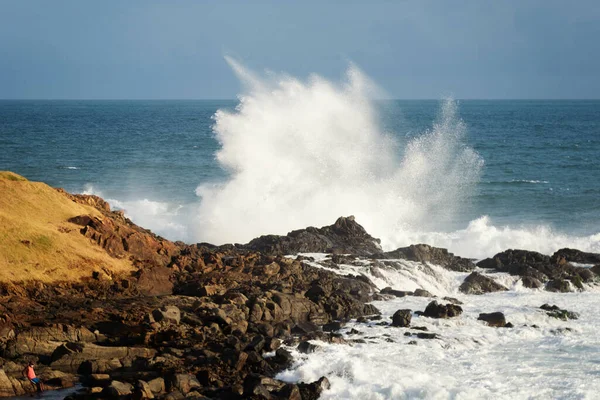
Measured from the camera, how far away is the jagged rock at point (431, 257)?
32688 mm

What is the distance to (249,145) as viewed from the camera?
47.4 m

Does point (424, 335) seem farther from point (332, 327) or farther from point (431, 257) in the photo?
point (431, 257)

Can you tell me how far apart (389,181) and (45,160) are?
123 ft

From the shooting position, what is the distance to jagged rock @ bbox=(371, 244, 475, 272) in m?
32.7

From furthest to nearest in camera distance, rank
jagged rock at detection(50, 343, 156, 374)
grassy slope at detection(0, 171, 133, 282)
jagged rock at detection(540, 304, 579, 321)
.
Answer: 1. jagged rock at detection(540, 304, 579, 321)
2. grassy slope at detection(0, 171, 133, 282)
3. jagged rock at detection(50, 343, 156, 374)

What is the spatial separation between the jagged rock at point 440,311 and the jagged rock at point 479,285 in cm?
468

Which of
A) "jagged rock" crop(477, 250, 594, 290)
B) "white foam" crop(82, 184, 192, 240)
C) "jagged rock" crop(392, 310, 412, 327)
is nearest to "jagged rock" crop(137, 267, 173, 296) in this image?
"jagged rock" crop(392, 310, 412, 327)

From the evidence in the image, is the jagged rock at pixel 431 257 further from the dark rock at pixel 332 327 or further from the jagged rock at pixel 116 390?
the jagged rock at pixel 116 390

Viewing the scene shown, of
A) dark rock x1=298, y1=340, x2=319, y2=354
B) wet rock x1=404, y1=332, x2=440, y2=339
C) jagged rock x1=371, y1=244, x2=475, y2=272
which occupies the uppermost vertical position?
jagged rock x1=371, y1=244, x2=475, y2=272

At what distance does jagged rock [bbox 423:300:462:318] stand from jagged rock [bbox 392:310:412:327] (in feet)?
3.67

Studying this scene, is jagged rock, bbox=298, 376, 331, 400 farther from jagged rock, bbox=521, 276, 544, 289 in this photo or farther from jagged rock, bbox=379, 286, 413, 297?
jagged rock, bbox=521, 276, 544, 289

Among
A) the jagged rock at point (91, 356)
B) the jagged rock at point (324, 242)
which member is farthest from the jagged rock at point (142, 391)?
the jagged rock at point (324, 242)

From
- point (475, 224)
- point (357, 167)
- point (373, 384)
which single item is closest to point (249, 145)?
point (357, 167)

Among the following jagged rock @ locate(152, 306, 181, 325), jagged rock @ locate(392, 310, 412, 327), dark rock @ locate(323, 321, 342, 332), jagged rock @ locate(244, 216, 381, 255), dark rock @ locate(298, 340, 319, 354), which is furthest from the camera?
jagged rock @ locate(244, 216, 381, 255)
